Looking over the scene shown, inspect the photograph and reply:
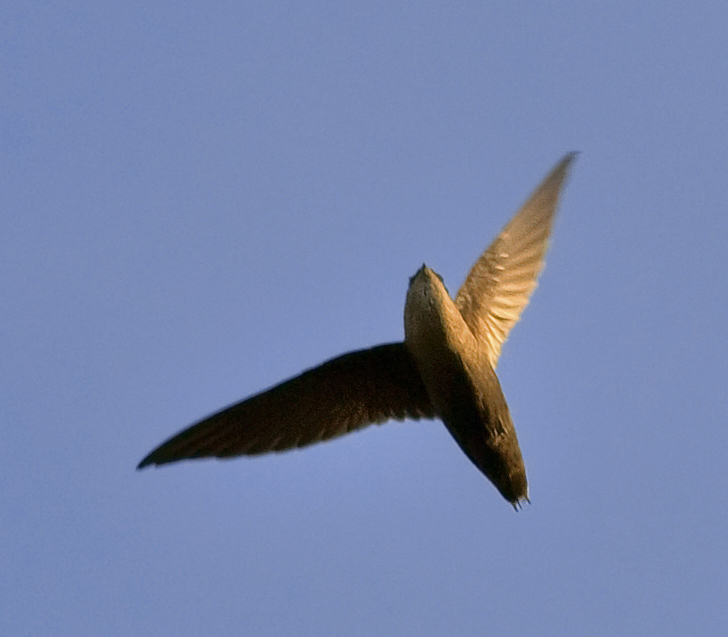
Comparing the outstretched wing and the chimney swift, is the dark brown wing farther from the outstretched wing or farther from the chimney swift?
the outstretched wing

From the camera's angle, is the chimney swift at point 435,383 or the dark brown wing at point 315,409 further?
the dark brown wing at point 315,409

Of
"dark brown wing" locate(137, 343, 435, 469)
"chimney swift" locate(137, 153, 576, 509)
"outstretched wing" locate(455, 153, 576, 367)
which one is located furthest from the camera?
"outstretched wing" locate(455, 153, 576, 367)

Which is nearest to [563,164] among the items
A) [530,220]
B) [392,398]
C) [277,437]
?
[530,220]

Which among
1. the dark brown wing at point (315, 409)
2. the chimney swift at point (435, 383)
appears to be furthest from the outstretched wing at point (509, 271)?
the dark brown wing at point (315, 409)

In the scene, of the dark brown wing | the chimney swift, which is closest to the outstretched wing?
the chimney swift

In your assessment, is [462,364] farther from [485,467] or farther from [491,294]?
[491,294]

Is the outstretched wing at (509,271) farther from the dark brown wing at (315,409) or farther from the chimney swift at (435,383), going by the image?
the dark brown wing at (315,409)

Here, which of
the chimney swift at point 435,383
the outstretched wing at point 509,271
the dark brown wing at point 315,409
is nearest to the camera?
the chimney swift at point 435,383

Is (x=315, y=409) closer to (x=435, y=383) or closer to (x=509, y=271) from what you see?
(x=435, y=383)
